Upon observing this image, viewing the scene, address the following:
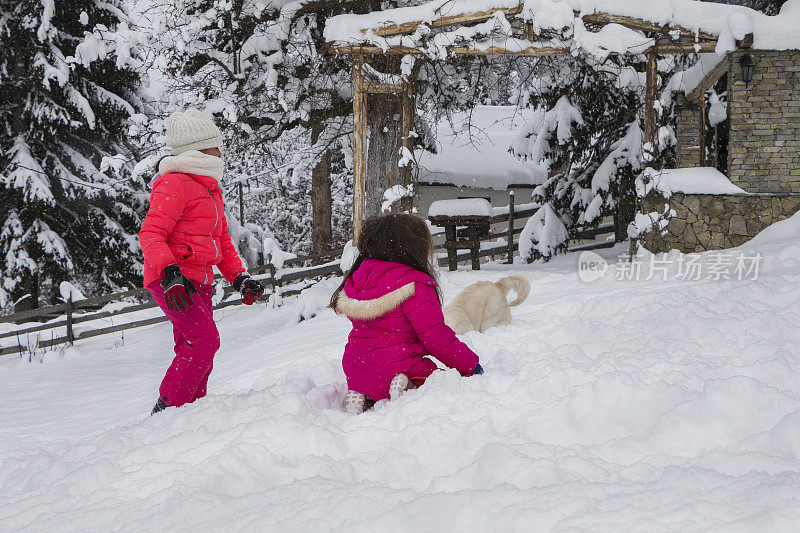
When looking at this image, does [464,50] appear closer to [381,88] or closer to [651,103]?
[381,88]

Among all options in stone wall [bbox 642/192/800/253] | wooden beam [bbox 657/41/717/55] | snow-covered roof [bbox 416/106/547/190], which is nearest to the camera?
wooden beam [bbox 657/41/717/55]

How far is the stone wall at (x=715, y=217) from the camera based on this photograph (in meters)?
10.6

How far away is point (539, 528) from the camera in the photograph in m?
1.69

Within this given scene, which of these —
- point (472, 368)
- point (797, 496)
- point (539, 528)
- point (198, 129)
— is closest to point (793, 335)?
point (472, 368)

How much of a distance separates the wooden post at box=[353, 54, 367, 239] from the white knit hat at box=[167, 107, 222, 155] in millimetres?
4720

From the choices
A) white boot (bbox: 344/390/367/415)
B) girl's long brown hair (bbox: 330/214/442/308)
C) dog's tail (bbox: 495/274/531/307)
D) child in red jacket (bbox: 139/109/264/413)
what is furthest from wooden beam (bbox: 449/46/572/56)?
white boot (bbox: 344/390/367/415)

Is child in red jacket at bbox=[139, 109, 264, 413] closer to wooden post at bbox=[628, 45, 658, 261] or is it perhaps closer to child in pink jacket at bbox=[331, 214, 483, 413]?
child in pink jacket at bbox=[331, 214, 483, 413]

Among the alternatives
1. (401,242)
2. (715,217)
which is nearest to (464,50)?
(715,217)

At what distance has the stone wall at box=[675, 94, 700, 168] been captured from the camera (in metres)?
14.0

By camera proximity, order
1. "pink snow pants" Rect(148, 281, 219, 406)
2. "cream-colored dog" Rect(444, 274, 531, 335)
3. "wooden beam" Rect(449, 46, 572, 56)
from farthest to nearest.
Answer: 1. "wooden beam" Rect(449, 46, 572, 56)
2. "cream-colored dog" Rect(444, 274, 531, 335)
3. "pink snow pants" Rect(148, 281, 219, 406)

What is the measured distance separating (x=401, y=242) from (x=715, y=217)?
9234 mm

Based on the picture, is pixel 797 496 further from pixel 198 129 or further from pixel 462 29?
pixel 462 29

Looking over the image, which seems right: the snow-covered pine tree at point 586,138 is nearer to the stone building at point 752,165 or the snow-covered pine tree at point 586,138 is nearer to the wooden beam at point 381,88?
the stone building at point 752,165

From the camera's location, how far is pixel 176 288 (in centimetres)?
329
